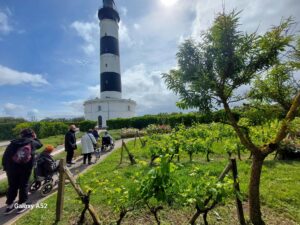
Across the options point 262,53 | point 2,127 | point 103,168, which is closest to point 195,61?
point 262,53

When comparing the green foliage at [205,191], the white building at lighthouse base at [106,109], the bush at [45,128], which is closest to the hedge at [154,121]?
the white building at lighthouse base at [106,109]

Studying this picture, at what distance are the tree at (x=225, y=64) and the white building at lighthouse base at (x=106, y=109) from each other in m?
40.0

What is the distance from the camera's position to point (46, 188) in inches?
307

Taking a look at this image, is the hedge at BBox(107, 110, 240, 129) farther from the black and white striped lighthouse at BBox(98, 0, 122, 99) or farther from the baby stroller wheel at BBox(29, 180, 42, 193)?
the baby stroller wheel at BBox(29, 180, 42, 193)

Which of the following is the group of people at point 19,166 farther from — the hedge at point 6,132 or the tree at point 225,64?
the hedge at point 6,132

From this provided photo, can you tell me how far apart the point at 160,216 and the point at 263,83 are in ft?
11.9

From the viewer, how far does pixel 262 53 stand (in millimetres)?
4176

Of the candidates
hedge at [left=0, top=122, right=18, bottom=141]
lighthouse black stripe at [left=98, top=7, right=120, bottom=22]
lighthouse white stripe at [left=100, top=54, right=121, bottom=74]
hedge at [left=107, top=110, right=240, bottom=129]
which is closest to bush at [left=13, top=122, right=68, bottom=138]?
hedge at [left=0, top=122, right=18, bottom=141]

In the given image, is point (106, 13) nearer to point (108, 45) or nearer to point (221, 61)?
point (108, 45)

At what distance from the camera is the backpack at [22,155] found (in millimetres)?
6121

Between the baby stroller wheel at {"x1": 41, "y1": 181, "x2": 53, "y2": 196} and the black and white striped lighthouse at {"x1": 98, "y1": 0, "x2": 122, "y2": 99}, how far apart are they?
118ft

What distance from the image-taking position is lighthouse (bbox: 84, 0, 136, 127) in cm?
4259

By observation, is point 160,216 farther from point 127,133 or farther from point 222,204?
point 127,133

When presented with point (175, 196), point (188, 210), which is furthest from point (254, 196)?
point (175, 196)
